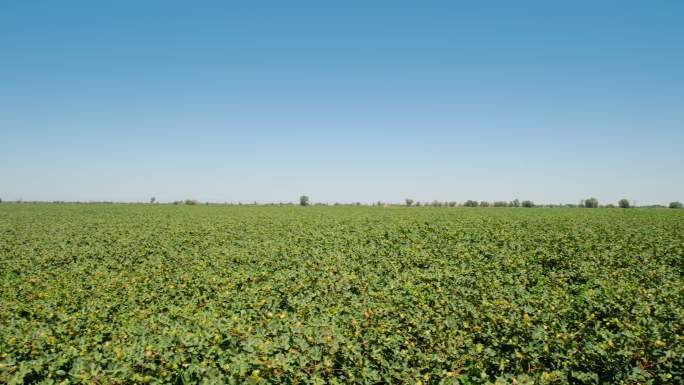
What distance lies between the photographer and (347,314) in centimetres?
750

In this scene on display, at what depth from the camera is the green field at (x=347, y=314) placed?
5098 mm

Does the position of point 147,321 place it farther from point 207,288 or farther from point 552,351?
point 552,351

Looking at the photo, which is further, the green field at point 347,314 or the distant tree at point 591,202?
the distant tree at point 591,202

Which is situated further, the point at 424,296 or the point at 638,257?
the point at 638,257

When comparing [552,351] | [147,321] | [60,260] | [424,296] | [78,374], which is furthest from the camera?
[60,260]

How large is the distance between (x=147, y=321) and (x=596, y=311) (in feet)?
30.9

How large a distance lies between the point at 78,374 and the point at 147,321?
2.72 meters

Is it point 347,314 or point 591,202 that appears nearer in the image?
point 347,314

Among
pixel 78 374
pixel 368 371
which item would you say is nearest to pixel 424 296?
pixel 368 371

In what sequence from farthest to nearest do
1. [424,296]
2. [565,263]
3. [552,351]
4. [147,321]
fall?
[565,263], [424,296], [147,321], [552,351]

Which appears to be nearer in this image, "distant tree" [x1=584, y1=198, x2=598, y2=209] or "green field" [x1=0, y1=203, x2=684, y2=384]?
"green field" [x1=0, y1=203, x2=684, y2=384]

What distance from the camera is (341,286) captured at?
31.4ft

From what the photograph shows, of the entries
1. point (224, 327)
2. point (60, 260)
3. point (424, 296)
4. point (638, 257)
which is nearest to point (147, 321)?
point (224, 327)

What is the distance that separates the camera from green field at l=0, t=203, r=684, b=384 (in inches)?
201
